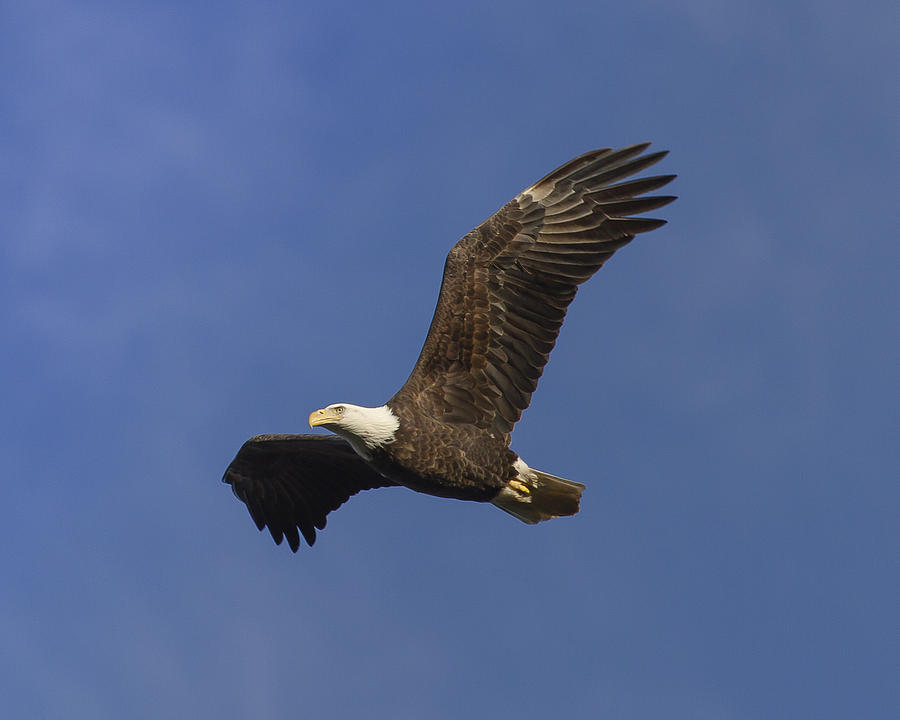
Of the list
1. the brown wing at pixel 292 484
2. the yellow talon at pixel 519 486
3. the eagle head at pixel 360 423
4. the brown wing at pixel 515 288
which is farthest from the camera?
the brown wing at pixel 292 484

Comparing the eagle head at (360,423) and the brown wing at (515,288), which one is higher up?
the brown wing at (515,288)

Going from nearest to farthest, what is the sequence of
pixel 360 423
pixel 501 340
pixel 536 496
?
pixel 360 423, pixel 501 340, pixel 536 496

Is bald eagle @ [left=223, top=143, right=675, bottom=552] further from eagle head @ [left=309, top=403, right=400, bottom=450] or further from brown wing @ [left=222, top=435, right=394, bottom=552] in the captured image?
brown wing @ [left=222, top=435, right=394, bottom=552]

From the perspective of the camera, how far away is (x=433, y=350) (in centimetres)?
1209

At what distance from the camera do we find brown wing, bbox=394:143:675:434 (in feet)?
39.7

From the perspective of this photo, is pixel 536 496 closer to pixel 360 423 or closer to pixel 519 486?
pixel 519 486

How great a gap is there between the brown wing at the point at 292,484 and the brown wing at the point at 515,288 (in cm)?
193

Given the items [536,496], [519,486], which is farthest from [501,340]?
[536,496]

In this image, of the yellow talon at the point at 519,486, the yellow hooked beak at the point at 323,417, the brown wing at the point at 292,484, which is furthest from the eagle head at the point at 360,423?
the brown wing at the point at 292,484

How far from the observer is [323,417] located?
1173cm

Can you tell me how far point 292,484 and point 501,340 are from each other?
3.16 metres

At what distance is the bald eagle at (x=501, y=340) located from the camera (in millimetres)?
11758

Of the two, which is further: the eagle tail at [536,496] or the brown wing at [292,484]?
the brown wing at [292,484]

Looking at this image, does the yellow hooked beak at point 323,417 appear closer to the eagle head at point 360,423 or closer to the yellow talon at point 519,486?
the eagle head at point 360,423
